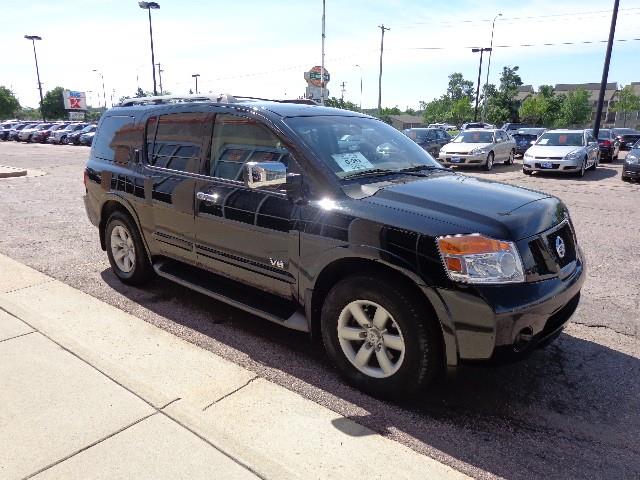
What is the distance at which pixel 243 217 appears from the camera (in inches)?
137

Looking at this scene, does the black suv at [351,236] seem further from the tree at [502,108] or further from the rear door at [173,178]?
the tree at [502,108]

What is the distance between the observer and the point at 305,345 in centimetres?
373

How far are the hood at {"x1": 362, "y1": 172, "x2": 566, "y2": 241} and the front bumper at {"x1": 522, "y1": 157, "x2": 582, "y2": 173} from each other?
43.7 feet

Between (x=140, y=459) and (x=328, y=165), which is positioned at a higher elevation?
(x=328, y=165)

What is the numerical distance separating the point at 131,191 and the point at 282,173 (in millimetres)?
2159

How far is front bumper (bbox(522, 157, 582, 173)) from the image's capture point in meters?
15.0

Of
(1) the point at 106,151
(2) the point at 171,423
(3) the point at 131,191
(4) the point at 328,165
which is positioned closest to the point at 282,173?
(4) the point at 328,165

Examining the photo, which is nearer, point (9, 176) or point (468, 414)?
point (468, 414)

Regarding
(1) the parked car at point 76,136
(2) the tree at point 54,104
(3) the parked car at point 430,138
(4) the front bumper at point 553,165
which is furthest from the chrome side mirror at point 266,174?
(2) the tree at point 54,104

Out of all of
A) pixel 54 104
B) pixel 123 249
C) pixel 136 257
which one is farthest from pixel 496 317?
pixel 54 104

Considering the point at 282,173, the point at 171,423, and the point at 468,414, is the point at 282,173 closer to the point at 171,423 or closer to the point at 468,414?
the point at 171,423

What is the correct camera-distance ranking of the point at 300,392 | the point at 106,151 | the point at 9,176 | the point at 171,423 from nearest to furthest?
the point at 171,423 → the point at 300,392 → the point at 106,151 → the point at 9,176

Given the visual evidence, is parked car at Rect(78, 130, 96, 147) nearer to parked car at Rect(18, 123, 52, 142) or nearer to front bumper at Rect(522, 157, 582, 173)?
parked car at Rect(18, 123, 52, 142)

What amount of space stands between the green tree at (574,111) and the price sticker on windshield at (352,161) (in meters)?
77.3
